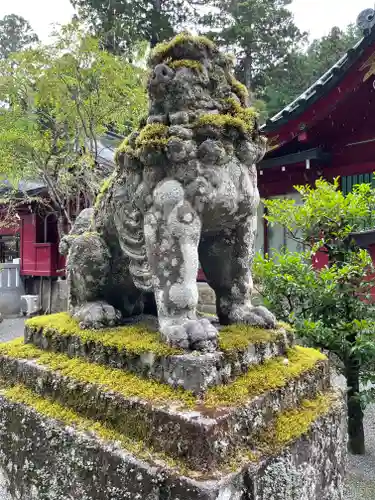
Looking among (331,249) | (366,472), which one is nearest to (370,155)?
(331,249)

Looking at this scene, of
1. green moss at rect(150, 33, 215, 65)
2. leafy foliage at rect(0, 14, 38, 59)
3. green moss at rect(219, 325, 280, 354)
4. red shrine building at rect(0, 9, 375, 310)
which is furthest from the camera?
leafy foliage at rect(0, 14, 38, 59)

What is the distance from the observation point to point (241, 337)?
1.57m

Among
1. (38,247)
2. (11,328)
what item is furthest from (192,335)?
(38,247)

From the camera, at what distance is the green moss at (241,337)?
4.84ft

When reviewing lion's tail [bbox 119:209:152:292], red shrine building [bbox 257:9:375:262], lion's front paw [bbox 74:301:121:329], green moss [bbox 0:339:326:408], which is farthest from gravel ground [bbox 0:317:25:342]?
lion's tail [bbox 119:209:152:292]

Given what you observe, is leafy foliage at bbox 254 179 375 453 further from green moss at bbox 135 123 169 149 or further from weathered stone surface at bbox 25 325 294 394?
green moss at bbox 135 123 169 149

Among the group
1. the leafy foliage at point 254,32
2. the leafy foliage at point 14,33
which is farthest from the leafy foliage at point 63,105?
the leafy foliage at point 14,33

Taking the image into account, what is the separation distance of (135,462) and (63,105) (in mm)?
6720

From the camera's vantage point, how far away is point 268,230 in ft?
25.8

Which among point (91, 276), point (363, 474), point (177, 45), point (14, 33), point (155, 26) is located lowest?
point (363, 474)

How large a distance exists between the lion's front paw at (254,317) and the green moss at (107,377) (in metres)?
0.51

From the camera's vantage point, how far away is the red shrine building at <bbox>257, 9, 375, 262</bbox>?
4.55m

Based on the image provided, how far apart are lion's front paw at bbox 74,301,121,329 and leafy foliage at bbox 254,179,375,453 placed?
4.61 feet

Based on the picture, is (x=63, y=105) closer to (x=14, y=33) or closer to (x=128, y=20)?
(x=128, y=20)
